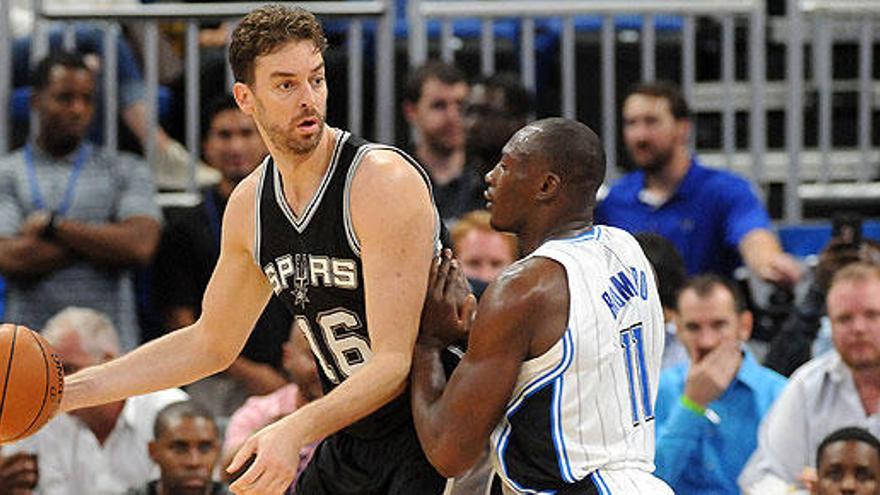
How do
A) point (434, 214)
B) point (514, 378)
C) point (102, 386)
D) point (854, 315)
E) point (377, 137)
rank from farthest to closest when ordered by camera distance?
point (377, 137)
point (854, 315)
point (102, 386)
point (434, 214)
point (514, 378)

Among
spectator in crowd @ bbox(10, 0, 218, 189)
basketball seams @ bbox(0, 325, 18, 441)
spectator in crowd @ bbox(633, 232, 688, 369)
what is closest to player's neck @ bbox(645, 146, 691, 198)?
spectator in crowd @ bbox(633, 232, 688, 369)

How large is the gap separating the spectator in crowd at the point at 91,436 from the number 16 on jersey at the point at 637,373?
3.56 m

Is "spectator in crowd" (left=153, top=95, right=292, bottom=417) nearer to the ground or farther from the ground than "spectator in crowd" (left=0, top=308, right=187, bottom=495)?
farther from the ground

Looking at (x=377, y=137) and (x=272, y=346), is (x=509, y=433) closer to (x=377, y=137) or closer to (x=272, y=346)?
(x=272, y=346)

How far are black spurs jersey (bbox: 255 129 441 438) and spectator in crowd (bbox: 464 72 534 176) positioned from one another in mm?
3706

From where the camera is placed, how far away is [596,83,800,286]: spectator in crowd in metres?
9.23

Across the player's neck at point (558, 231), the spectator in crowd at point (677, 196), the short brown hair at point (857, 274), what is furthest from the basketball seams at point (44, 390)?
the spectator in crowd at point (677, 196)

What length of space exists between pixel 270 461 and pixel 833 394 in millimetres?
3711

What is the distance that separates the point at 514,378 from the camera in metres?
5.13

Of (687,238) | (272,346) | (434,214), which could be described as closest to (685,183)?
(687,238)

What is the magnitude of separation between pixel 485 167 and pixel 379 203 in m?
4.01

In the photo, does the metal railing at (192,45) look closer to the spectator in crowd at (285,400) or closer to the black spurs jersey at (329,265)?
the spectator in crowd at (285,400)

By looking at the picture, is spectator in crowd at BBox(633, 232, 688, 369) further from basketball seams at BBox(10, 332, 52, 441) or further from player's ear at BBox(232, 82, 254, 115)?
basketball seams at BBox(10, 332, 52, 441)

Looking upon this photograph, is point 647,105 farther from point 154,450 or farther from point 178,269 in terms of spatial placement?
point 154,450
